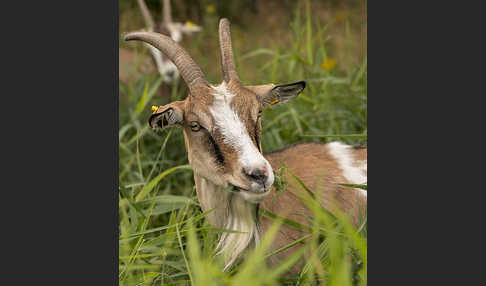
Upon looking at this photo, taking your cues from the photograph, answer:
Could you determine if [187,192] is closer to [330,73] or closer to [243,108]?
[243,108]

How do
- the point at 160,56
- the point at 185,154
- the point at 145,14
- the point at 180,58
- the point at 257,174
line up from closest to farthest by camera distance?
the point at 257,174, the point at 180,58, the point at 185,154, the point at 145,14, the point at 160,56

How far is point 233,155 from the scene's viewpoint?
2359 millimetres

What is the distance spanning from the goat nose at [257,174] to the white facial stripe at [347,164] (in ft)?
4.04

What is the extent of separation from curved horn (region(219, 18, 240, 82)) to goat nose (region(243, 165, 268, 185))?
2.04ft

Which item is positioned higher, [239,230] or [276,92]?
[276,92]

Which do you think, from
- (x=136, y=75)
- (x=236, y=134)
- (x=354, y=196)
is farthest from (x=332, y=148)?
(x=136, y=75)

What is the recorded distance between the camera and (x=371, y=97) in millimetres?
2105

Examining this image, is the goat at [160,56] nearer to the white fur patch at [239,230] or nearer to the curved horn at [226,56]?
the curved horn at [226,56]

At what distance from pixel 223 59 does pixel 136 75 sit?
94.9 inches

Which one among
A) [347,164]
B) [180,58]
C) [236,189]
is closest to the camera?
[236,189]

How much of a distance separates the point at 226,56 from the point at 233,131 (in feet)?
1.82

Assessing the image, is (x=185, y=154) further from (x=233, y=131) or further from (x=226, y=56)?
(x=233, y=131)

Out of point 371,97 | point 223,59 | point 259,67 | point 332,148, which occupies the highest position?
point 259,67

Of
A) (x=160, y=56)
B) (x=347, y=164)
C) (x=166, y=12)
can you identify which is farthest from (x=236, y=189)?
(x=160, y=56)
